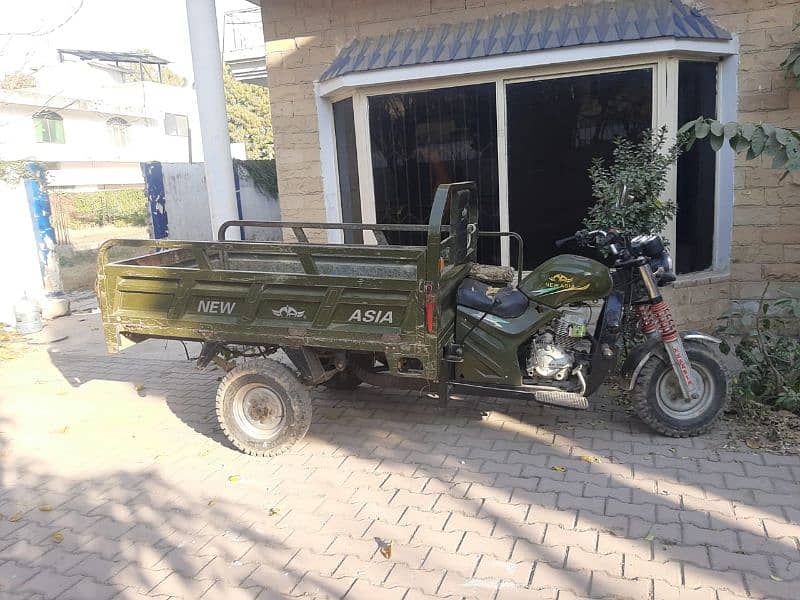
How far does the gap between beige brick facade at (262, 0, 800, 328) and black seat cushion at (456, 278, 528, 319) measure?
2748mm

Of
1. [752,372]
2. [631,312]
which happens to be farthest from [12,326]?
[752,372]

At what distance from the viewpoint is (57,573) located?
324 centimetres

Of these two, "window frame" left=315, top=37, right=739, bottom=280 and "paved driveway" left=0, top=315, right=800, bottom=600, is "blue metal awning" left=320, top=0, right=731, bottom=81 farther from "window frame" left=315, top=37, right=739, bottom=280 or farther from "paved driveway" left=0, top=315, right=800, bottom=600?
"paved driveway" left=0, top=315, right=800, bottom=600

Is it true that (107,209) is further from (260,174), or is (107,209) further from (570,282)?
(570,282)

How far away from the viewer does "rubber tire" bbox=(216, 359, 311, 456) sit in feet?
14.2

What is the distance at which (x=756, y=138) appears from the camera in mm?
3959

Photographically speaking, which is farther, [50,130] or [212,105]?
[50,130]

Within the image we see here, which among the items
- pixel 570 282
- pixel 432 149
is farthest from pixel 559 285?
pixel 432 149

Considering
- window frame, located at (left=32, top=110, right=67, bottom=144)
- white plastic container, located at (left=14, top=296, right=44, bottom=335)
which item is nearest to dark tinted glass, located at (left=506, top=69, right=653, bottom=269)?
white plastic container, located at (left=14, top=296, right=44, bottom=335)

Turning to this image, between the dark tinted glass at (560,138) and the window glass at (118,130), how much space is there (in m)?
29.0

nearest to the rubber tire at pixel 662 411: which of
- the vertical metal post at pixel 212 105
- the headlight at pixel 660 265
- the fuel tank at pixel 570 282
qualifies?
the headlight at pixel 660 265

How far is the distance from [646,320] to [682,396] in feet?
1.86

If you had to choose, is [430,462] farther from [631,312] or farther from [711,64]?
[711,64]

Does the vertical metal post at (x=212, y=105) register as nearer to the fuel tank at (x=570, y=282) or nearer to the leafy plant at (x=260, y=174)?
the fuel tank at (x=570, y=282)
